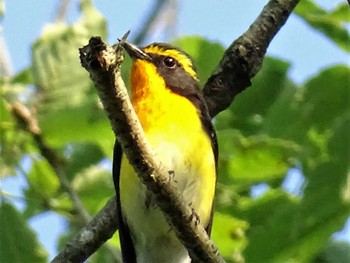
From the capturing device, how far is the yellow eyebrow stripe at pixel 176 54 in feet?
12.9

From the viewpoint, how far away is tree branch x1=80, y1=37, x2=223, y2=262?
229cm

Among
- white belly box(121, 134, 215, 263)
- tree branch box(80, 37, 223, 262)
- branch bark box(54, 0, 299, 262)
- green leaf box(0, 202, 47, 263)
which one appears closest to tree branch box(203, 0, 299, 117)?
branch bark box(54, 0, 299, 262)

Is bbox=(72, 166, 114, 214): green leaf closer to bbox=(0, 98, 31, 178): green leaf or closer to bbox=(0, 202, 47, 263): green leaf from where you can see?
bbox=(0, 98, 31, 178): green leaf

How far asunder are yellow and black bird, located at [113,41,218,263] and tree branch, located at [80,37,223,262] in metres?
0.57

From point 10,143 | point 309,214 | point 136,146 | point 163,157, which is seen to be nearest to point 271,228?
point 309,214

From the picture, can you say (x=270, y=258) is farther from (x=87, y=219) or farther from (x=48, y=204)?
(x=48, y=204)

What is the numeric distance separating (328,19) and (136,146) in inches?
67.6

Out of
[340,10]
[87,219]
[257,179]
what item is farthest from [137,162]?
[340,10]

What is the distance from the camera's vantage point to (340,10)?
159 inches

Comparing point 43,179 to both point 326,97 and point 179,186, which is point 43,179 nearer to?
point 179,186

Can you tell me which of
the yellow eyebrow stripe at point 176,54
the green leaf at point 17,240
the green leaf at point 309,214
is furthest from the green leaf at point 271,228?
the green leaf at point 17,240

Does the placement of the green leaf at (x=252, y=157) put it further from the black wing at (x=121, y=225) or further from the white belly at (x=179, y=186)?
the black wing at (x=121, y=225)

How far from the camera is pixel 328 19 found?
13.3ft

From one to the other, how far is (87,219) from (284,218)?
2.21 feet
